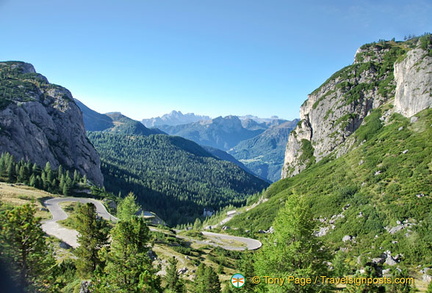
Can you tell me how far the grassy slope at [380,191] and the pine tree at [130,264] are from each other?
3065 inches

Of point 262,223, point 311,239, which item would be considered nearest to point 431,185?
point 262,223

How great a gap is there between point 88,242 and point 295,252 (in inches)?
955

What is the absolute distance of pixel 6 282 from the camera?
32.1 ft

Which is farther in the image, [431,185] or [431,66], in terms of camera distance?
[431,66]

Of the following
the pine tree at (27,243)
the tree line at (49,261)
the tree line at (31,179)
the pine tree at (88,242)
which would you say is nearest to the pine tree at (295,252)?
the tree line at (49,261)

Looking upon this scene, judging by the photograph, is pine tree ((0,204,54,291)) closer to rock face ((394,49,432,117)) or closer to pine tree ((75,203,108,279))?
pine tree ((75,203,108,279))

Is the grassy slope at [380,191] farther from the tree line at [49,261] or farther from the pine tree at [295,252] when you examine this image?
the tree line at [49,261]

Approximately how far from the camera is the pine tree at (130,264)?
702 inches

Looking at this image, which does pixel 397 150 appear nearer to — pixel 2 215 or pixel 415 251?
pixel 415 251

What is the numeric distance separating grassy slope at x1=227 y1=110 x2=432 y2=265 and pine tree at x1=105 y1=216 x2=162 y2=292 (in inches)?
3065

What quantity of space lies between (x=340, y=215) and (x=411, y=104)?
267 feet

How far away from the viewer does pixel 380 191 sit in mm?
105812

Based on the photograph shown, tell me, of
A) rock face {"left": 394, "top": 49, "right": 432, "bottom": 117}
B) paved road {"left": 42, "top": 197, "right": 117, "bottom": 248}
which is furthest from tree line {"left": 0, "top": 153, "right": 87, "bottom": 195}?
rock face {"left": 394, "top": 49, "right": 432, "bottom": 117}

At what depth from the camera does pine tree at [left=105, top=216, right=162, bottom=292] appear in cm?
1783
